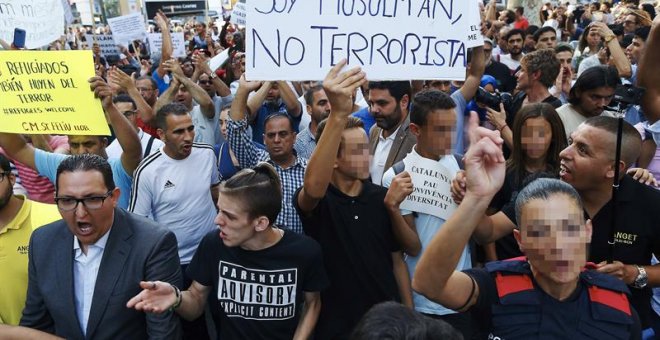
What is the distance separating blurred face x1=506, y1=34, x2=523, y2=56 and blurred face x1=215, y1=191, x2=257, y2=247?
712cm

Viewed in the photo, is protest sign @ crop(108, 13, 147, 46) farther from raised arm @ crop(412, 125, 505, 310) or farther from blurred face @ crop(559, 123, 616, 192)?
raised arm @ crop(412, 125, 505, 310)

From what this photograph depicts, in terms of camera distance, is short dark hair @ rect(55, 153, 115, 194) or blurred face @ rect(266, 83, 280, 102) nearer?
short dark hair @ rect(55, 153, 115, 194)

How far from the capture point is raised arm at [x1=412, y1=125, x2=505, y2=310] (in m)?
1.79

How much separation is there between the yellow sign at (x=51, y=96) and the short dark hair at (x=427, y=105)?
1.75 meters

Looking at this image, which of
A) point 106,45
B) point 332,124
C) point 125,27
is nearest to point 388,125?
point 332,124

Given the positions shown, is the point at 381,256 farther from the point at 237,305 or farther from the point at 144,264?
the point at 144,264

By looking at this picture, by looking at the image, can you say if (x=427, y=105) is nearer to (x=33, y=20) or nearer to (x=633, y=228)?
(x=633, y=228)

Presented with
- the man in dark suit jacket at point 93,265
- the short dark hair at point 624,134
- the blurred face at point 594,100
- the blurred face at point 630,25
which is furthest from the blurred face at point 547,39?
the man in dark suit jacket at point 93,265

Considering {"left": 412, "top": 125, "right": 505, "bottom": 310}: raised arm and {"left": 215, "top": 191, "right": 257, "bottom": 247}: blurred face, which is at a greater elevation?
{"left": 412, "top": 125, "right": 505, "bottom": 310}: raised arm

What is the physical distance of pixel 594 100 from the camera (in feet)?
13.9

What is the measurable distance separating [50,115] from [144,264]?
1.40 m

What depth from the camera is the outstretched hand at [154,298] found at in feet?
7.37

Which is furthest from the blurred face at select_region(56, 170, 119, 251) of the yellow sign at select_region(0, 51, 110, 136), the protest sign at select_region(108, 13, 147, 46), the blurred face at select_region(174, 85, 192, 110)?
the protest sign at select_region(108, 13, 147, 46)

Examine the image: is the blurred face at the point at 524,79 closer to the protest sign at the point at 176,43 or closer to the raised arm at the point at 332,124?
the raised arm at the point at 332,124
